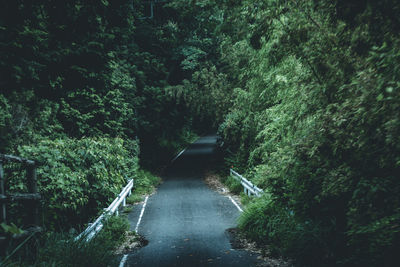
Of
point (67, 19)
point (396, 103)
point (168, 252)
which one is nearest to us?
point (396, 103)

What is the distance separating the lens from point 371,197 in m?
5.53

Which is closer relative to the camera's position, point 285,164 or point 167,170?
point 285,164

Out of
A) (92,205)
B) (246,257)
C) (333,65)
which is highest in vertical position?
(333,65)

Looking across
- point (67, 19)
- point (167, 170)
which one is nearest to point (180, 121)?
point (167, 170)

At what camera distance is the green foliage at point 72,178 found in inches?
352

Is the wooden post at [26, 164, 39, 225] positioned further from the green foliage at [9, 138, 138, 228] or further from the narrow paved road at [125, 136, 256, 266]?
the narrow paved road at [125, 136, 256, 266]

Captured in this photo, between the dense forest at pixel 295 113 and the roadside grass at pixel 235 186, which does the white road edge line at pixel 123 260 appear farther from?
the roadside grass at pixel 235 186

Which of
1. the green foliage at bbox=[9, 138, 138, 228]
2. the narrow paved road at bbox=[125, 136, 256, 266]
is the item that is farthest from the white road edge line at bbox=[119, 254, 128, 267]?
the green foliage at bbox=[9, 138, 138, 228]

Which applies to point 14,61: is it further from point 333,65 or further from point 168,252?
point 168,252

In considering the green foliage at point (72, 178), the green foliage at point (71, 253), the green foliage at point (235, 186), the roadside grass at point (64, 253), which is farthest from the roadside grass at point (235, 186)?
the green foliage at point (71, 253)

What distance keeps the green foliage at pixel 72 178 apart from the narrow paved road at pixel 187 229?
190 cm

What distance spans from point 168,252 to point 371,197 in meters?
5.84

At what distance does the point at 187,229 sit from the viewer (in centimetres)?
1239

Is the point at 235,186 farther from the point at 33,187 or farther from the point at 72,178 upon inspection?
the point at 33,187
